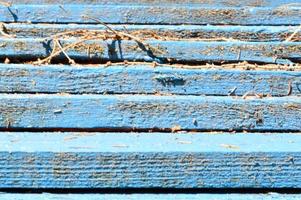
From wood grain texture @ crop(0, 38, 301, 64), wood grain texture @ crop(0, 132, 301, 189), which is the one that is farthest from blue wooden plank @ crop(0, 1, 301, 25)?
wood grain texture @ crop(0, 132, 301, 189)

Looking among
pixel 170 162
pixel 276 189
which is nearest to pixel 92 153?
pixel 170 162

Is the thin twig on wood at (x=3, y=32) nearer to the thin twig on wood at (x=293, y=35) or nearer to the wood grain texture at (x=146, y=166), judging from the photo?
the wood grain texture at (x=146, y=166)

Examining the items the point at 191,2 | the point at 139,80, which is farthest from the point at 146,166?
the point at 191,2

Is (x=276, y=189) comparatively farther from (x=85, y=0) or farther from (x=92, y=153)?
(x=85, y=0)

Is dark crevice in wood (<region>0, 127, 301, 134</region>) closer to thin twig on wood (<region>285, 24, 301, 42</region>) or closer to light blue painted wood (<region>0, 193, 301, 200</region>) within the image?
light blue painted wood (<region>0, 193, 301, 200</region>)

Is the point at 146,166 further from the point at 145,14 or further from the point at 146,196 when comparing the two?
the point at 145,14

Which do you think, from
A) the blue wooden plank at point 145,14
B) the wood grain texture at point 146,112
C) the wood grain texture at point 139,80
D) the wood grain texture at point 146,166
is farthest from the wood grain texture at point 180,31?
the wood grain texture at point 146,166
